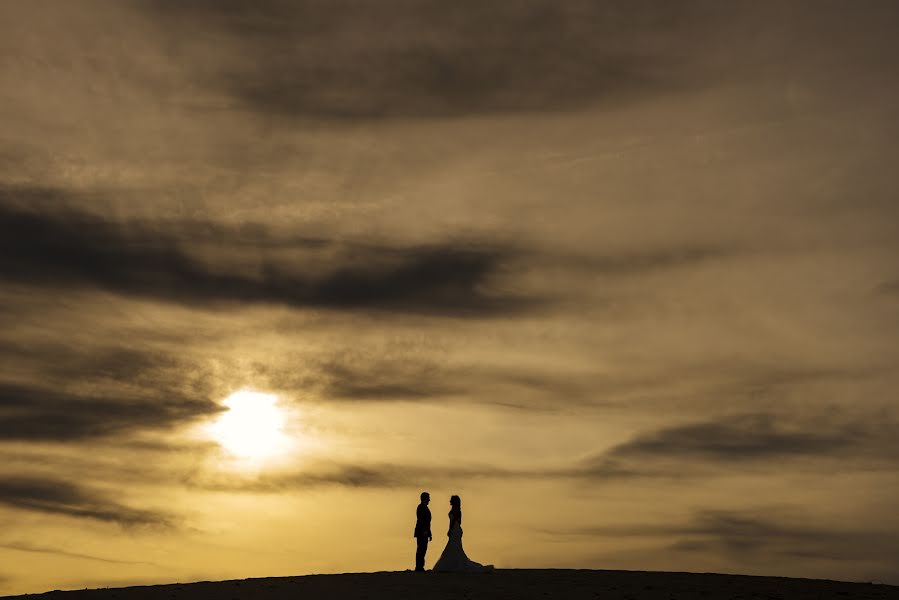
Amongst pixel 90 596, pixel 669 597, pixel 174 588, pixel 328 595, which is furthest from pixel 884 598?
pixel 90 596

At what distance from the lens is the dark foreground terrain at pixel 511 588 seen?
35906 millimetres

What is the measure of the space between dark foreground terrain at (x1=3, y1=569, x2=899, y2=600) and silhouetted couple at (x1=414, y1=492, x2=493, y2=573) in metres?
0.60

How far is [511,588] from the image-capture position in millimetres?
36438

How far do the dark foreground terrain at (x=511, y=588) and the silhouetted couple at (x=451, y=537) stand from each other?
0.60 metres

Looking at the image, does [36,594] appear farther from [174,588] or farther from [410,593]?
[410,593]

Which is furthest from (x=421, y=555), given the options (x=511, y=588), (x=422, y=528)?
(x=511, y=588)

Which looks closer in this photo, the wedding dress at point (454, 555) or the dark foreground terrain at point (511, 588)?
the dark foreground terrain at point (511, 588)

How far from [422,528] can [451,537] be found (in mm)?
1062

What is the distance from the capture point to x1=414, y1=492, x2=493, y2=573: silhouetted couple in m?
38.6

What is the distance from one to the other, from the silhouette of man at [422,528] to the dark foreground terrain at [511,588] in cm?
77

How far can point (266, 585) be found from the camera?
38469 millimetres

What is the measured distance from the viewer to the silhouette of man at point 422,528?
39.0 m

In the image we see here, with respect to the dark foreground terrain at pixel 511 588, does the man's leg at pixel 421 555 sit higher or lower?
higher

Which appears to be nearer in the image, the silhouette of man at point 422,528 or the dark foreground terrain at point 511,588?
the dark foreground terrain at point 511,588
